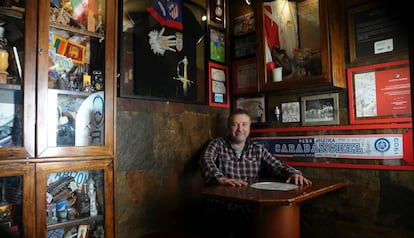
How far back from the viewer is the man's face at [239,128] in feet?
8.95

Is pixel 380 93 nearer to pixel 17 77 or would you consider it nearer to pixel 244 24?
pixel 244 24

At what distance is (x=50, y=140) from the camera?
5.82 feet

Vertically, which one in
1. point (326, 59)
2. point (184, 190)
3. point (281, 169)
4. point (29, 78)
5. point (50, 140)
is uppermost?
point (326, 59)

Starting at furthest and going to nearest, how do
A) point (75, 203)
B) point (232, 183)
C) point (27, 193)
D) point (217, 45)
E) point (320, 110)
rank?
point (217, 45)
point (320, 110)
point (232, 183)
point (75, 203)
point (27, 193)

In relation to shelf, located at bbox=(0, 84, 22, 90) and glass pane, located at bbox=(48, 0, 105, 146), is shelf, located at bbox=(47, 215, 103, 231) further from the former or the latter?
shelf, located at bbox=(0, 84, 22, 90)

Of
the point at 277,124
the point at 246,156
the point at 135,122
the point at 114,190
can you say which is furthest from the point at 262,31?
the point at 114,190

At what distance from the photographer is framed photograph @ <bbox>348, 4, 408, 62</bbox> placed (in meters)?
2.24

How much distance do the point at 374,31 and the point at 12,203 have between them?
261 centimetres

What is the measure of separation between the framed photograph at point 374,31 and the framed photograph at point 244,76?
0.92 metres

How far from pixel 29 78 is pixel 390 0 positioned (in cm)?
244

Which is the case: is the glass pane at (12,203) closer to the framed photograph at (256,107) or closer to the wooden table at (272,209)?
the wooden table at (272,209)

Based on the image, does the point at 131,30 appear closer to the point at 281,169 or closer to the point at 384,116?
the point at 281,169

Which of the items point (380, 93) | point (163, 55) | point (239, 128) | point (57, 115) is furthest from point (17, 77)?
point (380, 93)

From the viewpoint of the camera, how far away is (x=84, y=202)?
1995 millimetres
